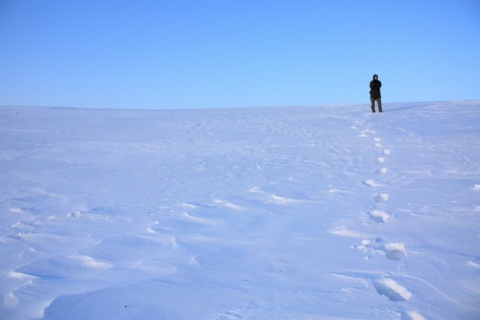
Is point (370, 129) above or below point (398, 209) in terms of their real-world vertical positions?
above

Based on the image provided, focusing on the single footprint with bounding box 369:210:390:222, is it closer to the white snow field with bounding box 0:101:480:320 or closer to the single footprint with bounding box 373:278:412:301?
the white snow field with bounding box 0:101:480:320

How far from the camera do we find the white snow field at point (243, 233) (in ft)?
6.36

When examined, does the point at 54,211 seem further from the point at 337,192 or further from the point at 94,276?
the point at 337,192

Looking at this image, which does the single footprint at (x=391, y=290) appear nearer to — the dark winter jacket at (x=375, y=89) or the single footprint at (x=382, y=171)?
the single footprint at (x=382, y=171)

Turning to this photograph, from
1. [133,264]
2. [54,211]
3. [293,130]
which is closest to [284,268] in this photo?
[133,264]

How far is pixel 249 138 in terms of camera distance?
28.1 ft

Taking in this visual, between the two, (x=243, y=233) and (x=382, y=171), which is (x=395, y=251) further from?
(x=382, y=171)

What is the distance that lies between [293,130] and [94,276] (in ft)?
26.4

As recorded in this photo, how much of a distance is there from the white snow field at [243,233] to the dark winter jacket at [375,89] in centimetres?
559

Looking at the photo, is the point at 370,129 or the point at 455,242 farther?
the point at 370,129

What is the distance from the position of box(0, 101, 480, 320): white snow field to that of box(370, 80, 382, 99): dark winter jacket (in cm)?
559

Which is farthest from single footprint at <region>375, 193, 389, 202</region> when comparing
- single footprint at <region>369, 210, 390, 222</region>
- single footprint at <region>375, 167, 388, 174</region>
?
single footprint at <region>375, 167, 388, 174</region>

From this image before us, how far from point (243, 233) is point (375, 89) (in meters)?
11.1

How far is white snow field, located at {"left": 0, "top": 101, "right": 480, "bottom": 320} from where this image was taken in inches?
76.3
